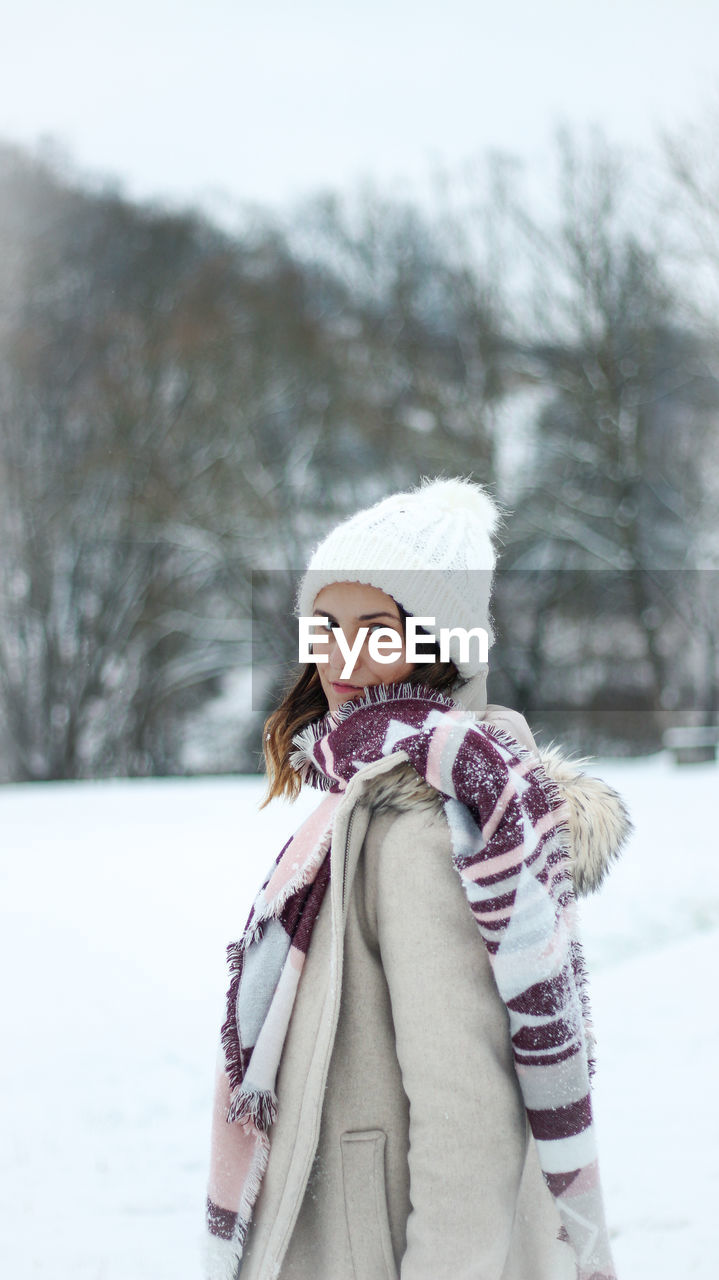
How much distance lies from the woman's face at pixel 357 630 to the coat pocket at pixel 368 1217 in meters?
0.60

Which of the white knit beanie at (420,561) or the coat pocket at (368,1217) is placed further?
the white knit beanie at (420,561)

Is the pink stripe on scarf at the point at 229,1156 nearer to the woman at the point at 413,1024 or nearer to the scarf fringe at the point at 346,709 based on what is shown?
the woman at the point at 413,1024

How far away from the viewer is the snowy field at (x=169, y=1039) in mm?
3078

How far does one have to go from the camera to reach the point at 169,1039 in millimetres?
4477

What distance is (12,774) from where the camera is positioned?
1703 cm

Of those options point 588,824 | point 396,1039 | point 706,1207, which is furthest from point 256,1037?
point 706,1207

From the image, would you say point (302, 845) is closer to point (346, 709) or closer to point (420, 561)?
point (346, 709)

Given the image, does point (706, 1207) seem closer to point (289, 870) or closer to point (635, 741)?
point (289, 870)

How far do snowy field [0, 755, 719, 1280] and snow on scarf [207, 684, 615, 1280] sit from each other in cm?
174

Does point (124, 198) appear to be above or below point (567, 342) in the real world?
above

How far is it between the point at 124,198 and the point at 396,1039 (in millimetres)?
19006

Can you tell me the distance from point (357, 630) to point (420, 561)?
136mm

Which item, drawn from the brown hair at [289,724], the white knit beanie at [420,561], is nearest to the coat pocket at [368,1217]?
the brown hair at [289,724]

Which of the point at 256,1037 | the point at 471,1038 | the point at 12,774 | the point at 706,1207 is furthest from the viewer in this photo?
the point at 12,774
